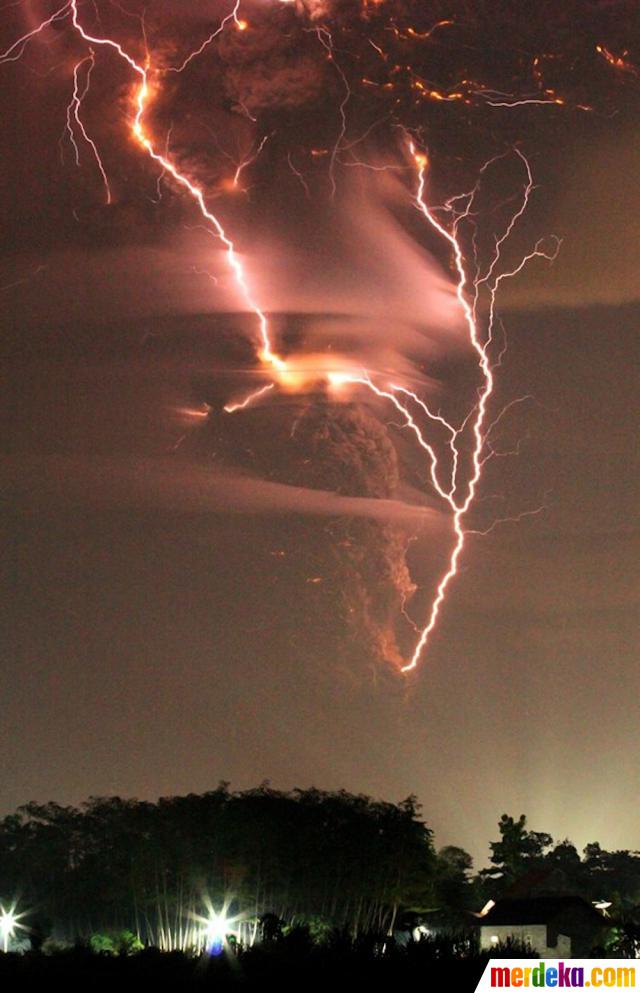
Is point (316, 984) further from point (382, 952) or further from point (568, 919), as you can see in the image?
point (568, 919)

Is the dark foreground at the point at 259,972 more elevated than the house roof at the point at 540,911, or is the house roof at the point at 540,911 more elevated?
the house roof at the point at 540,911

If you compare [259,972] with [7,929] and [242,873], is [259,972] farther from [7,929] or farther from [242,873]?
[7,929]

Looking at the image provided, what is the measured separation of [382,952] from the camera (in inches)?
810

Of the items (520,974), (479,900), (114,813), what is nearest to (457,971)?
(520,974)

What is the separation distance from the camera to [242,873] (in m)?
47.8

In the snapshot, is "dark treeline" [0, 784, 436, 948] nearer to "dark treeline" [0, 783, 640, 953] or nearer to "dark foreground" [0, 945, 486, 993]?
"dark treeline" [0, 783, 640, 953]

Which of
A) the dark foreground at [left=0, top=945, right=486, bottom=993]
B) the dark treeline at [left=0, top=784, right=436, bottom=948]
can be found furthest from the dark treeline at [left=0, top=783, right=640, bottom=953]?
the dark foreground at [left=0, top=945, right=486, bottom=993]

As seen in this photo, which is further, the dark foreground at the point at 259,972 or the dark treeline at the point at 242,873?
the dark treeline at the point at 242,873

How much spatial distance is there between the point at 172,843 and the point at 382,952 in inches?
1208

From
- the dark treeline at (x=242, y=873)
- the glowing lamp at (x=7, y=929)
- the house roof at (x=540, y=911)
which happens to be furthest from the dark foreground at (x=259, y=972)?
the glowing lamp at (x=7, y=929)

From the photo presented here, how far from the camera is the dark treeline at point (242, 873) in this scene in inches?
1898

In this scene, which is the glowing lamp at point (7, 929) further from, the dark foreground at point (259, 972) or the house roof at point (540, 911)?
the dark foreground at point (259, 972)

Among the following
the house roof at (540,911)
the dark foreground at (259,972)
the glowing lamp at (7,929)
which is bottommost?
the dark foreground at (259,972)

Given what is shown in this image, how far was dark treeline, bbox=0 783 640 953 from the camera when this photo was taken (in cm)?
4822
